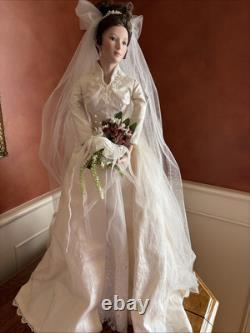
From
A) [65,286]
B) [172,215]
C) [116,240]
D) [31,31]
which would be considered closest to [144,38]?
[31,31]

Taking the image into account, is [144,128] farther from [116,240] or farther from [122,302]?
[122,302]

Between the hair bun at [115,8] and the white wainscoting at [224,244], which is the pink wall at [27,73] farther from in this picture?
the white wainscoting at [224,244]

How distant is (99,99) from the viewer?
1084mm

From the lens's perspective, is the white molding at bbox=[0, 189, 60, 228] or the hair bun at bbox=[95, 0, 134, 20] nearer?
the hair bun at bbox=[95, 0, 134, 20]

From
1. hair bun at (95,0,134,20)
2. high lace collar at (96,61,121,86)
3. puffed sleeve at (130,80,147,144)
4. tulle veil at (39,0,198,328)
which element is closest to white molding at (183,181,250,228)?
tulle veil at (39,0,198,328)

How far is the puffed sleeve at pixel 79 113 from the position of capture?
1.07m

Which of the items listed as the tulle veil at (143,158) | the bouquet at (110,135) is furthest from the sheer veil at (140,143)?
the bouquet at (110,135)

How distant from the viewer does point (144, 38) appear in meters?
1.71

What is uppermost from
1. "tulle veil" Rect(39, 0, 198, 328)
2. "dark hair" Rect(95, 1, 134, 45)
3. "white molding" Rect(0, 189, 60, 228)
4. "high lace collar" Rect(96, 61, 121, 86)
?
"dark hair" Rect(95, 1, 134, 45)

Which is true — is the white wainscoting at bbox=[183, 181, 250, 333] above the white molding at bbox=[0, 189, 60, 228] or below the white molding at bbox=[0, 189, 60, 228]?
below

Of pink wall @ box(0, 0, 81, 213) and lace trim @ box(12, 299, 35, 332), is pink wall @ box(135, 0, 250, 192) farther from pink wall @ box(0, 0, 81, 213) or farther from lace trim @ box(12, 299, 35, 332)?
lace trim @ box(12, 299, 35, 332)

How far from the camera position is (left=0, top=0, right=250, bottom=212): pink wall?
55.2 inches

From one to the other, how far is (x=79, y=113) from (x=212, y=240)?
3.98 ft

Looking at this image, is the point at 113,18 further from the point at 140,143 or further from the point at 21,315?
the point at 21,315
